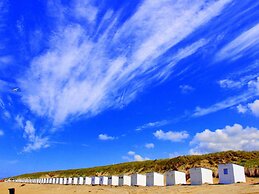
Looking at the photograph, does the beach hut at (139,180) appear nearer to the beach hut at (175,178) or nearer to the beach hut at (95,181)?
the beach hut at (175,178)

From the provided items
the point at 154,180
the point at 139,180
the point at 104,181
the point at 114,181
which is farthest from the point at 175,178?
the point at 104,181

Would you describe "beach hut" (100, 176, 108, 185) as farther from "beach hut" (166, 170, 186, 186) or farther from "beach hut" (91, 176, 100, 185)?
"beach hut" (166, 170, 186, 186)

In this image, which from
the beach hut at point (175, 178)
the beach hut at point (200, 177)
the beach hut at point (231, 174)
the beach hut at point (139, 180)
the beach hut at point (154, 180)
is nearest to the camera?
the beach hut at point (231, 174)

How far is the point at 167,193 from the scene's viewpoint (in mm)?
32688

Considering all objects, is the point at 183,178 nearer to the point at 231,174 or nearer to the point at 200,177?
the point at 200,177

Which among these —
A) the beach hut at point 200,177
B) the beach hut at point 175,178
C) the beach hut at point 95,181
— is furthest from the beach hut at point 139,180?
the beach hut at point 95,181

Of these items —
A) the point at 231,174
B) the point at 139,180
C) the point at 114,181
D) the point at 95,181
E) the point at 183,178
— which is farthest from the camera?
the point at 95,181

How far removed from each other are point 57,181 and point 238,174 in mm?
65167

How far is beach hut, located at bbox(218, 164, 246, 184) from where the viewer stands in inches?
1490

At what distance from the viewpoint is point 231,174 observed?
3806 cm

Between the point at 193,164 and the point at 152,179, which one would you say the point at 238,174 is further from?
the point at 193,164

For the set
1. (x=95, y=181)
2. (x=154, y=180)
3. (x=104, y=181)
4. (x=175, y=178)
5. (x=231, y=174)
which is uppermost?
(x=95, y=181)

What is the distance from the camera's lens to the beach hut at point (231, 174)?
37844 millimetres

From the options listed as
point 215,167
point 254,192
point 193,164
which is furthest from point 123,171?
point 254,192
